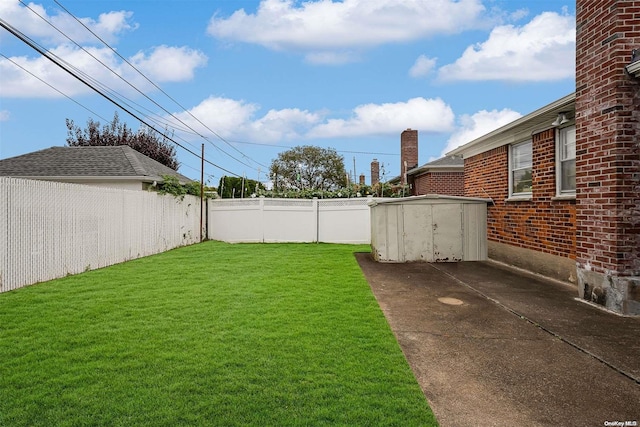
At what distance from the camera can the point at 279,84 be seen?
1734cm

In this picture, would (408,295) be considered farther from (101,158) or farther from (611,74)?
(101,158)

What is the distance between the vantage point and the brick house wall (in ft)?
24.8

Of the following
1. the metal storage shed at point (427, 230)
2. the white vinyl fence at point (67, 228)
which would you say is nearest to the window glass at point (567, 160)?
the metal storage shed at point (427, 230)

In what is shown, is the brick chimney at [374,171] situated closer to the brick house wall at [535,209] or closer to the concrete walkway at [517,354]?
the brick house wall at [535,209]

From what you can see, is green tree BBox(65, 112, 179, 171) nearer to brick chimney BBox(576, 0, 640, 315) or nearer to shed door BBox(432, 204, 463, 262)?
shed door BBox(432, 204, 463, 262)

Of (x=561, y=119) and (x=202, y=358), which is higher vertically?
(x=561, y=119)

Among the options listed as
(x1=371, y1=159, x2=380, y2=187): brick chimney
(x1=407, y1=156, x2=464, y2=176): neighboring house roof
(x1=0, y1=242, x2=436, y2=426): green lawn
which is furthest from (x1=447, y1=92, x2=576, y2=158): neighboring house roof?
(x1=371, y1=159, x2=380, y2=187): brick chimney

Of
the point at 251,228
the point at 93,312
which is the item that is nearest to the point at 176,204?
the point at 251,228

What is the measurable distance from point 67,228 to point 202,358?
21.5 ft

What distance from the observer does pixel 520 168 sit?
31.5 ft

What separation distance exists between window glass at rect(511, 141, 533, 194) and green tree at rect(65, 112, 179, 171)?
28638mm

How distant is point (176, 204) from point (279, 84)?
6655mm

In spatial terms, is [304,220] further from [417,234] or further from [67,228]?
[67,228]

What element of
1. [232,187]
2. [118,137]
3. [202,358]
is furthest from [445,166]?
[118,137]
